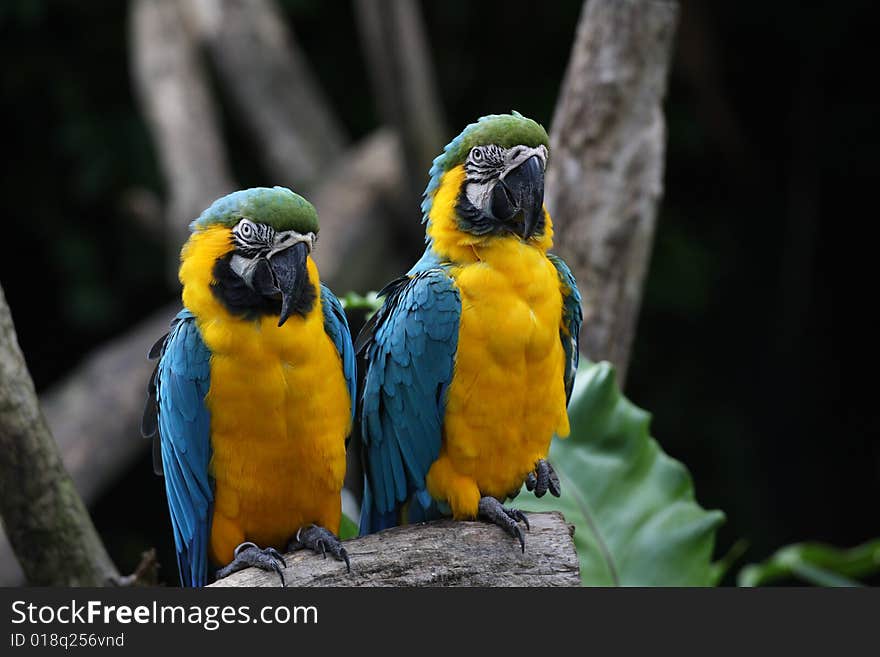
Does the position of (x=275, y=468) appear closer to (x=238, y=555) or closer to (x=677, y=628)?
(x=238, y=555)

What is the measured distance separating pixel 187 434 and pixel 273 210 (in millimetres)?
499

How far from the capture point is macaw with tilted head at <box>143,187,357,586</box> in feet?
6.35

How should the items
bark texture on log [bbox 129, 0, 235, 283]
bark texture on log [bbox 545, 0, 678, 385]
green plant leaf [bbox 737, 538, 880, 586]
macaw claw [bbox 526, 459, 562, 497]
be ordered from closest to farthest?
macaw claw [bbox 526, 459, 562, 497] → bark texture on log [bbox 545, 0, 678, 385] → green plant leaf [bbox 737, 538, 880, 586] → bark texture on log [bbox 129, 0, 235, 283]

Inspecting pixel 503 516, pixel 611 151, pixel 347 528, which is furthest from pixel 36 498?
pixel 611 151

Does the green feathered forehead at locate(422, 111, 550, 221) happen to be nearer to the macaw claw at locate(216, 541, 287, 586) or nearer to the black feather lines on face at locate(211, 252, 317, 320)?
the black feather lines on face at locate(211, 252, 317, 320)

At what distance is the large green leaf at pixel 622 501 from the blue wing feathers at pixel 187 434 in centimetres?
88

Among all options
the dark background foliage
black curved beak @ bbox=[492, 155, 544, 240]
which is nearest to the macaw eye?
black curved beak @ bbox=[492, 155, 544, 240]

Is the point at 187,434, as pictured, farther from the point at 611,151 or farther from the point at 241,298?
the point at 611,151

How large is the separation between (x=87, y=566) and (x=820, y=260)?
426 centimetres

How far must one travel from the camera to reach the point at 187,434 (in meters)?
2.06

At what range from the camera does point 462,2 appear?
546 centimetres

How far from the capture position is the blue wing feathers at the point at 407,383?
6.93 ft

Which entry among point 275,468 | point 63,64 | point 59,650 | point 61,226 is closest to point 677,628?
Answer: point 275,468

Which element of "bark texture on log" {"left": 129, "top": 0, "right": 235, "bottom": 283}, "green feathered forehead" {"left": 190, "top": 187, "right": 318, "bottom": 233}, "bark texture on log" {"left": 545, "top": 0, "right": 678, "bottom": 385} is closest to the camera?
"green feathered forehead" {"left": 190, "top": 187, "right": 318, "bottom": 233}
